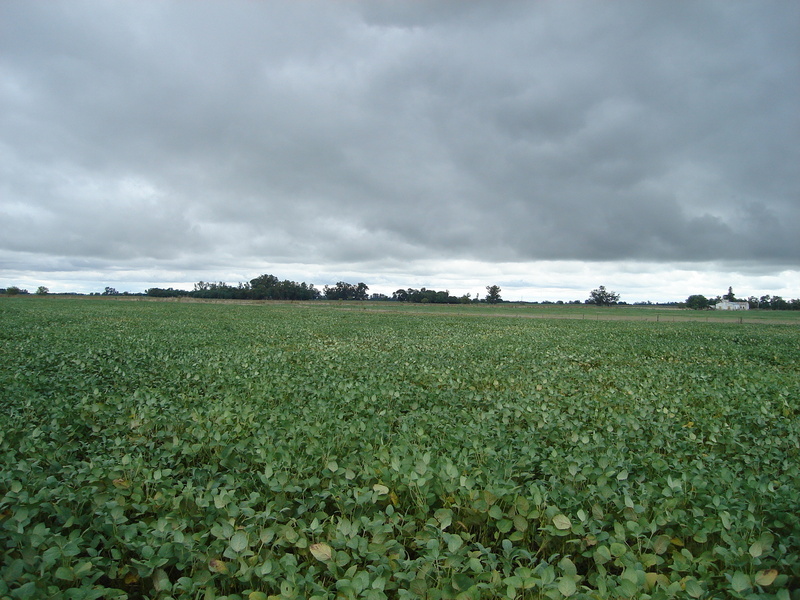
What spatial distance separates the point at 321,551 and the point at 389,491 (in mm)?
1302

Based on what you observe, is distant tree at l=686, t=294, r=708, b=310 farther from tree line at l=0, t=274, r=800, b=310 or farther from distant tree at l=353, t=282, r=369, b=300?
distant tree at l=353, t=282, r=369, b=300

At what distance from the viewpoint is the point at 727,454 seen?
6.11m

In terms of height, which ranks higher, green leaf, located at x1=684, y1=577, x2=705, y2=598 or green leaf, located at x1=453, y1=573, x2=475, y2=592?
green leaf, located at x1=684, y1=577, x2=705, y2=598

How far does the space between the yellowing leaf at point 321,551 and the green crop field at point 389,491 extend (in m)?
0.01

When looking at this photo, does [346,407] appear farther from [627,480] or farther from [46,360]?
[46,360]

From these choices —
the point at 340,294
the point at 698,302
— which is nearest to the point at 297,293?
the point at 340,294

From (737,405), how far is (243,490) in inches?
349

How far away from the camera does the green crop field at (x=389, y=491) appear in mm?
3129

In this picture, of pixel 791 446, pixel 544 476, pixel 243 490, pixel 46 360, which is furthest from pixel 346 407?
pixel 46 360

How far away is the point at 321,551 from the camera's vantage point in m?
3.27

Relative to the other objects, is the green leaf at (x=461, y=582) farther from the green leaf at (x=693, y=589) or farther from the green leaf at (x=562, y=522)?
the green leaf at (x=693, y=589)

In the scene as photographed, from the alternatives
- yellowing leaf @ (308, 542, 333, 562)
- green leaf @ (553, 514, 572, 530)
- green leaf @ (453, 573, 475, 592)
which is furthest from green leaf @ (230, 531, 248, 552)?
green leaf @ (553, 514, 572, 530)

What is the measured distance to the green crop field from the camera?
313 cm

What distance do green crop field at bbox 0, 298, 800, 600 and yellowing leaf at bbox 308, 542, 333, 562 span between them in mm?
14
